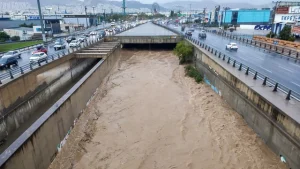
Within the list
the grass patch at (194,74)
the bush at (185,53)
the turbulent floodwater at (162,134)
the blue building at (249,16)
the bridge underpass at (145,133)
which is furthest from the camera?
the blue building at (249,16)

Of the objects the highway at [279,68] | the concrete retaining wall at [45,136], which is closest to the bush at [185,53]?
the highway at [279,68]

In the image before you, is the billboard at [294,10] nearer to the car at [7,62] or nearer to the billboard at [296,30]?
the billboard at [296,30]

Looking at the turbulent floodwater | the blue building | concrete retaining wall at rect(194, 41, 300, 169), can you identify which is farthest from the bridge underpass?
the blue building

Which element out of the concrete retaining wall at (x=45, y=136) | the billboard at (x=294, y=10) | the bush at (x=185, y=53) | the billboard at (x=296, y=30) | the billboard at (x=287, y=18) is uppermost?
the billboard at (x=294, y=10)

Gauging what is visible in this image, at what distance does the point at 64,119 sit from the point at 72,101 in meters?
2.45

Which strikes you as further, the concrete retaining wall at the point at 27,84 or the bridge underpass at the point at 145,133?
the concrete retaining wall at the point at 27,84

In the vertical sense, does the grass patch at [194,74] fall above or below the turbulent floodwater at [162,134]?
above

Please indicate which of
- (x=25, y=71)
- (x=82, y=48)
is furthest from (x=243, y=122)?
(x=82, y=48)

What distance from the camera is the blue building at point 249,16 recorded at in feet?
357

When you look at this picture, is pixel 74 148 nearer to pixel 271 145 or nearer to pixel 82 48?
pixel 271 145

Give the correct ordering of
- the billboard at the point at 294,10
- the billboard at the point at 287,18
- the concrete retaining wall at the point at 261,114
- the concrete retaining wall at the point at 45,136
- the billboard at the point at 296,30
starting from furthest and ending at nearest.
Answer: the billboard at the point at 287,18, the billboard at the point at 294,10, the billboard at the point at 296,30, the concrete retaining wall at the point at 261,114, the concrete retaining wall at the point at 45,136

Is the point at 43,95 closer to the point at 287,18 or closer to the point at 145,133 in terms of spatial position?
the point at 145,133

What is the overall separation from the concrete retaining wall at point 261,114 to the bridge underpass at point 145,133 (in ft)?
2.18

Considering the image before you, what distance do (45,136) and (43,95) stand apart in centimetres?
1427
